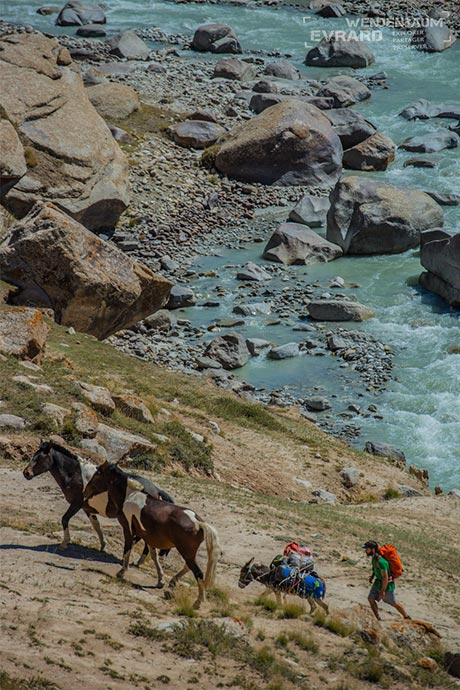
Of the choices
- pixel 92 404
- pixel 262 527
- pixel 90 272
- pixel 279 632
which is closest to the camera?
pixel 279 632

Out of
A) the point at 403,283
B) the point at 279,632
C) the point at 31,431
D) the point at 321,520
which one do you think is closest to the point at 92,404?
the point at 31,431

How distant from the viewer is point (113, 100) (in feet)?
172

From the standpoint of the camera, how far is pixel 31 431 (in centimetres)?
1992

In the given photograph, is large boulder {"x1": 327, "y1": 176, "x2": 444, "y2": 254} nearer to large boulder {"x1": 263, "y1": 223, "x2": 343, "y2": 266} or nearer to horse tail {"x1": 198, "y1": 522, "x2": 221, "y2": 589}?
large boulder {"x1": 263, "y1": 223, "x2": 343, "y2": 266}

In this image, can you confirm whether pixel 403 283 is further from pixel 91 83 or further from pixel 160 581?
pixel 160 581

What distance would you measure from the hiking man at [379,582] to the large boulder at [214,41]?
185ft

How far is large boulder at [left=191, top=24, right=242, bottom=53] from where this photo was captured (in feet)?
220

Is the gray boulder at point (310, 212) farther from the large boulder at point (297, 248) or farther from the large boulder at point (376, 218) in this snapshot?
the large boulder at point (297, 248)

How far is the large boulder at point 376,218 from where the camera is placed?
43094 mm

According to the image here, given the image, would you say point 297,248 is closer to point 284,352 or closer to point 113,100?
point 284,352

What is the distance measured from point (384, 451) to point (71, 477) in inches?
636

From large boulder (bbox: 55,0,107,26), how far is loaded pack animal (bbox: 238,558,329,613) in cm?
6192

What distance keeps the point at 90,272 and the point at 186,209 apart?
54.5ft

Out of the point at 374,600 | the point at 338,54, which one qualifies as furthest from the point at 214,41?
the point at 374,600
